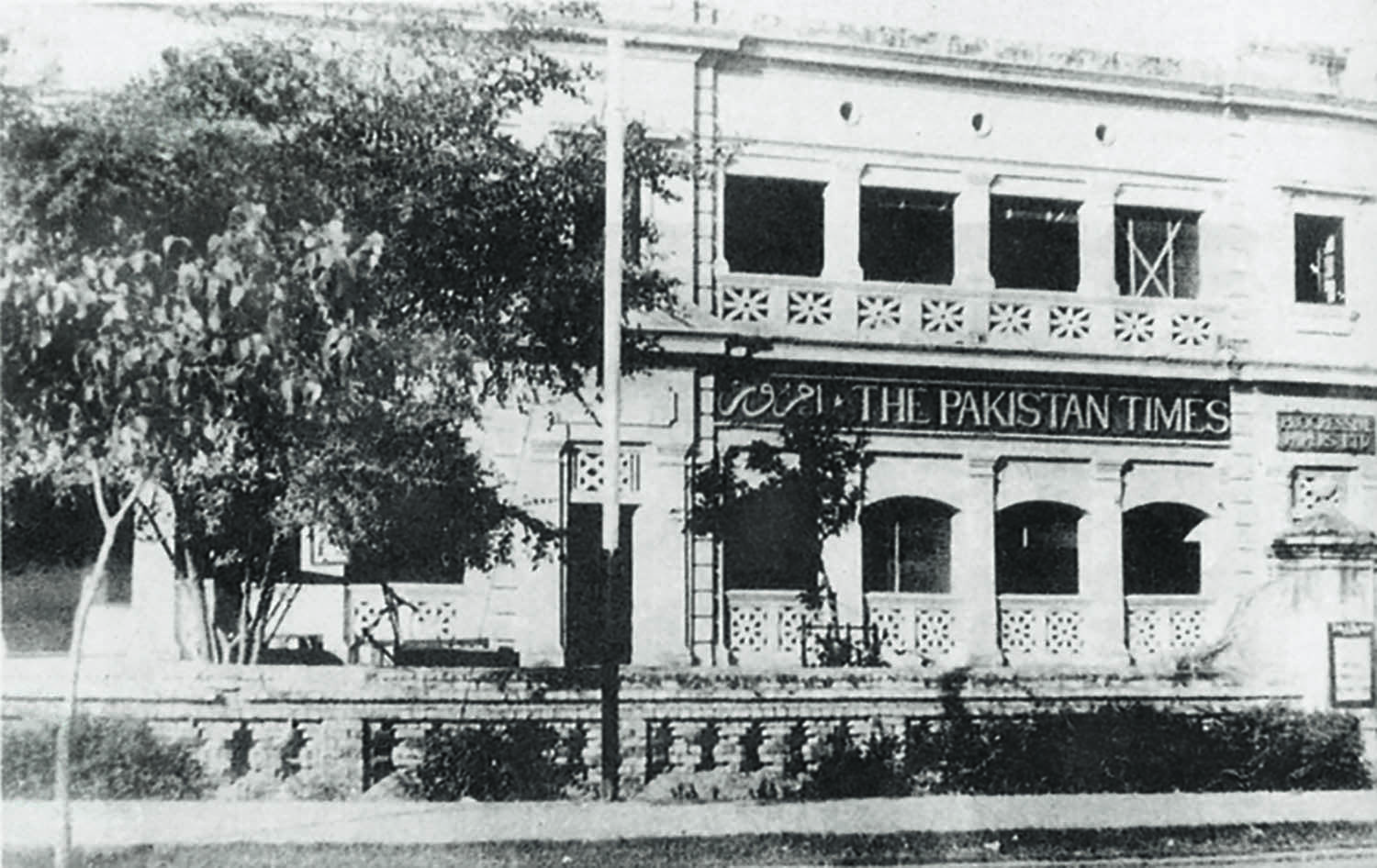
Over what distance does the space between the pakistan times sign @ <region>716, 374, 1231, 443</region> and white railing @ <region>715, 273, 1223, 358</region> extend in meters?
0.63

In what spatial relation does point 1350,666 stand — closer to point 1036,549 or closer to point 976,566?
point 976,566

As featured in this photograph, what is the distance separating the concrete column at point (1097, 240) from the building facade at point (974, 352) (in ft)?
0.15

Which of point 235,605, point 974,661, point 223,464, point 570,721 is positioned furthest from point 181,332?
point 974,661

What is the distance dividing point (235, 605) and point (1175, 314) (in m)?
14.2

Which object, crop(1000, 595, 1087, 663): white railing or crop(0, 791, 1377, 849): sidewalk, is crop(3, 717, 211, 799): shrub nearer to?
crop(0, 791, 1377, 849): sidewalk

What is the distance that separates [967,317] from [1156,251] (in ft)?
12.2

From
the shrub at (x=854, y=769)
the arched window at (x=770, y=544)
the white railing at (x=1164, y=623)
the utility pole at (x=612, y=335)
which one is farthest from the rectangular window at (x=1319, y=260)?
the utility pole at (x=612, y=335)

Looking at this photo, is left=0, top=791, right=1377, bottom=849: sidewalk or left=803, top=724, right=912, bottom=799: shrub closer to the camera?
left=0, top=791, right=1377, bottom=849: sidewalk

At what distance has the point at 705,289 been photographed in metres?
20.4

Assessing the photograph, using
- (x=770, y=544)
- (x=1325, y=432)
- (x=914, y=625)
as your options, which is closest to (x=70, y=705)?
(x=770, y=544)

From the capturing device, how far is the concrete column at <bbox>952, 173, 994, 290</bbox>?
2158 cm

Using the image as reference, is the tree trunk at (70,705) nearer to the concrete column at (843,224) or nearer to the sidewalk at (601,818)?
the sidewalk at (601,818)

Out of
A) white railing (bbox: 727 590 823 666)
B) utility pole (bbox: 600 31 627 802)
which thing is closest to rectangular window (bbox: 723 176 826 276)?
white railing (bbox: 727 590 823 666)

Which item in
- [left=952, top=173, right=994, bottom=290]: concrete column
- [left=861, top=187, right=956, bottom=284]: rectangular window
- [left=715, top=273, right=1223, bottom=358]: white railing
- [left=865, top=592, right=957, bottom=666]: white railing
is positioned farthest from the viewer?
[left=861, top=187, right=956, bottom=284]: rectangular window
